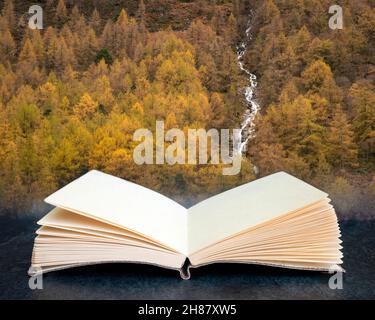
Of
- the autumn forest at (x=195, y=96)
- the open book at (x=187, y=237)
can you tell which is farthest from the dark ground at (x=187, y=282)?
the autumn forest at (x=195, y=96)

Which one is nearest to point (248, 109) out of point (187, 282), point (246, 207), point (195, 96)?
point (195, 96)

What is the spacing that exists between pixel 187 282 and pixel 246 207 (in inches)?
9.0

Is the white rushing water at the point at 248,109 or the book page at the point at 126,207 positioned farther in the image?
the white rushing water at the point at 248,109

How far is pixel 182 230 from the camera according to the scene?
51.5 inches

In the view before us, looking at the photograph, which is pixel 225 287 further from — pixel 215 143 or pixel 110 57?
pixel 110 57

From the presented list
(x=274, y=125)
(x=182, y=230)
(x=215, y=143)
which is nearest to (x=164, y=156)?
(x=215, y=143)

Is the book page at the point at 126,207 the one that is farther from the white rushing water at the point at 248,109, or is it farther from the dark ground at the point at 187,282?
the white rushing water at the point at 248,109

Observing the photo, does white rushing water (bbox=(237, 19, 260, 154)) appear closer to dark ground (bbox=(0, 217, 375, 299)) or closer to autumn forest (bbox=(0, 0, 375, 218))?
autumn forest (bbox=(0, 0, 375, 218))

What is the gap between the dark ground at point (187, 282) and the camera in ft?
→ 3.69

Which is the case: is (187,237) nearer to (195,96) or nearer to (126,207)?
(126,207)

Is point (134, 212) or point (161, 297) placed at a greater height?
point (134, 212)

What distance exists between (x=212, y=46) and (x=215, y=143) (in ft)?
1.48

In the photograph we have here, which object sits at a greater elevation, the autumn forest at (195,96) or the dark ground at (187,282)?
the autumn forest at (195,96)

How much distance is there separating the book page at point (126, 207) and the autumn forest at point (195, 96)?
1.09 metres
